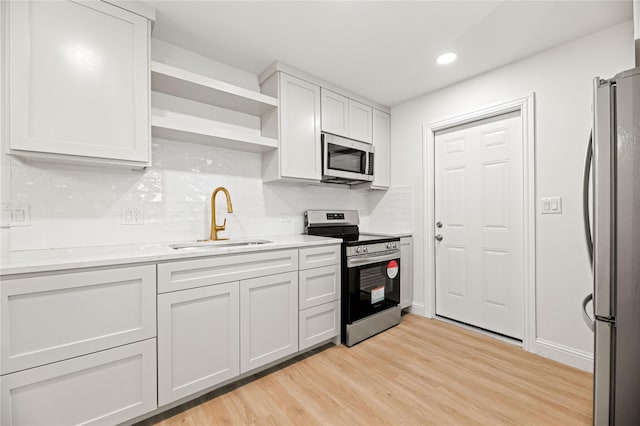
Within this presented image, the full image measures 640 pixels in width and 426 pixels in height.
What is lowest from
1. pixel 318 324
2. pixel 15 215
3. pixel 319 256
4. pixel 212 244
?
pixel 318 324

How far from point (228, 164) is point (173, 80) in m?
0.73

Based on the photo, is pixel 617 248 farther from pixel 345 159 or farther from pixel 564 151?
pixel 345 159

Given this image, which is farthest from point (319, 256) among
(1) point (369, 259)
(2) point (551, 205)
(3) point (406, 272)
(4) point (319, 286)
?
(2) point (551, 205)

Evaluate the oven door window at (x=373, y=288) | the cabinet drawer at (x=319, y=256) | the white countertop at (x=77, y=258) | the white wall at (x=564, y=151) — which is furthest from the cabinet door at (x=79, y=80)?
the white wall at (x=564, y=151)

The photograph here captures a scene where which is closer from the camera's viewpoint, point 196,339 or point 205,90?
point 196,339

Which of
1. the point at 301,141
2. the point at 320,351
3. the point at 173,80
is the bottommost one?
the point at 320,351

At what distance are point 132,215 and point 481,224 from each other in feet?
9.43

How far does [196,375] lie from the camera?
5.28ft

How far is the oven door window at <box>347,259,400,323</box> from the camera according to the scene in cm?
238

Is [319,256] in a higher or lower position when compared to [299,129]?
lower

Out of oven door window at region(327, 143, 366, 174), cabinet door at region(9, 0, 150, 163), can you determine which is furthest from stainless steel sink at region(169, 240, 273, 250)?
oven door window at region(327, 143, 366, 174)

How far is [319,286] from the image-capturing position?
2230 mm

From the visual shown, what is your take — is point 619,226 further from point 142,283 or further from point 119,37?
point 119,37

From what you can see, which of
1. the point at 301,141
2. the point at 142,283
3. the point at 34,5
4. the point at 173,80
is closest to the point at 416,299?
the point at 301,141
